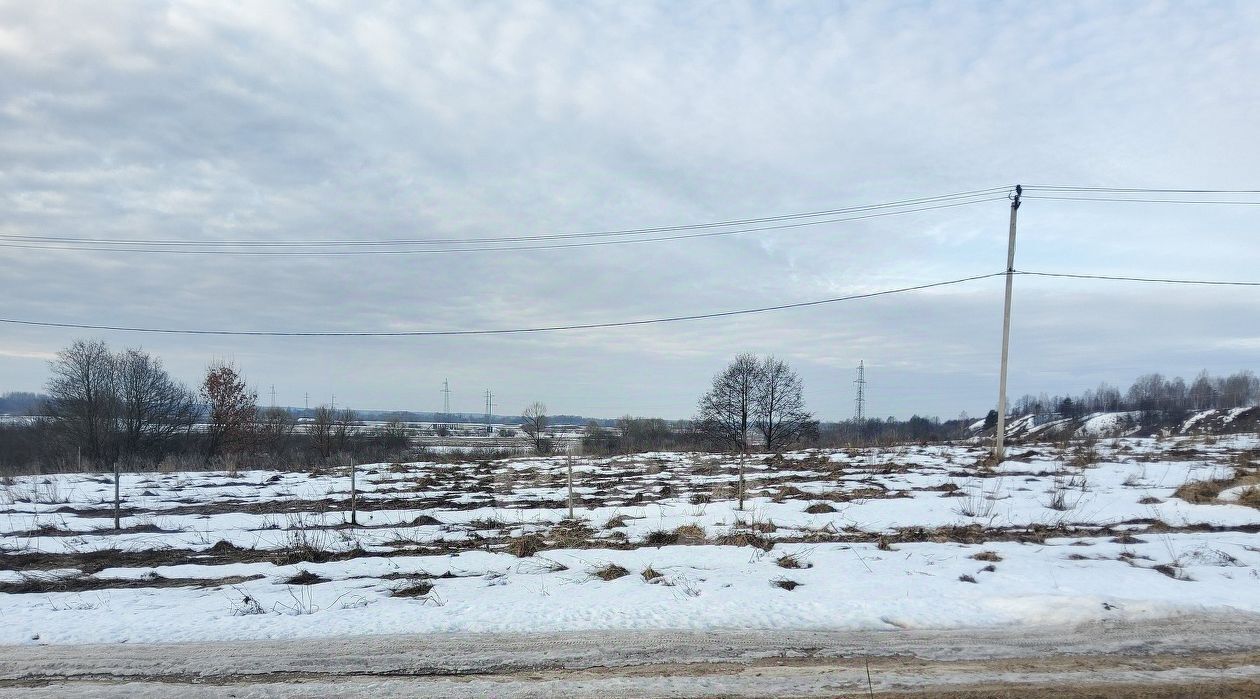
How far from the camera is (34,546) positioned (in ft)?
39.8

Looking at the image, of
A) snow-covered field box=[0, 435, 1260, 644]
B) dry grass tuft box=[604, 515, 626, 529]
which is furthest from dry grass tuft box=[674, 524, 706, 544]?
dry grass tuft box=[604, 515, 626, 529]

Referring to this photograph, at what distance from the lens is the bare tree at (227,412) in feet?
181

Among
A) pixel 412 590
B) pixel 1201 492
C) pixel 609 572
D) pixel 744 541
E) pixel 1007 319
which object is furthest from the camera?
pixel 1007 319

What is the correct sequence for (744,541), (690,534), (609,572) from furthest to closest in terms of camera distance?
(690,534) < (744,541) < (609,572)

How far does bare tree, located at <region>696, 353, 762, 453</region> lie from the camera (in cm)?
4353

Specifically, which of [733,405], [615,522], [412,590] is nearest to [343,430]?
[733,405]

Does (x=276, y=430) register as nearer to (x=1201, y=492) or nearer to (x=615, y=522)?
(x=615, y=522)

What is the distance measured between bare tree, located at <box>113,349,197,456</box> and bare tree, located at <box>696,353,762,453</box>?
4069 centimetres

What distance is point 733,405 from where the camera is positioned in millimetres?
43594

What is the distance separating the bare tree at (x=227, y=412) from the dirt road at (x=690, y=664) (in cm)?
5626

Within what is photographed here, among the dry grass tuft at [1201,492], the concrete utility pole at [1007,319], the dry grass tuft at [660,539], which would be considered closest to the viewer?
the dry grass tuft at [660,539]

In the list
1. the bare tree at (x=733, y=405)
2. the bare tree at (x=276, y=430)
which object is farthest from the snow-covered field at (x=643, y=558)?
the bare tree at (x=276, y=430)

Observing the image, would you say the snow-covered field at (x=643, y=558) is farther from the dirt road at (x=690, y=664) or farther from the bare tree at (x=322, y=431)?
the bare tree at (x=322, y=431)

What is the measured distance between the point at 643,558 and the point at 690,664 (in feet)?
14.6
